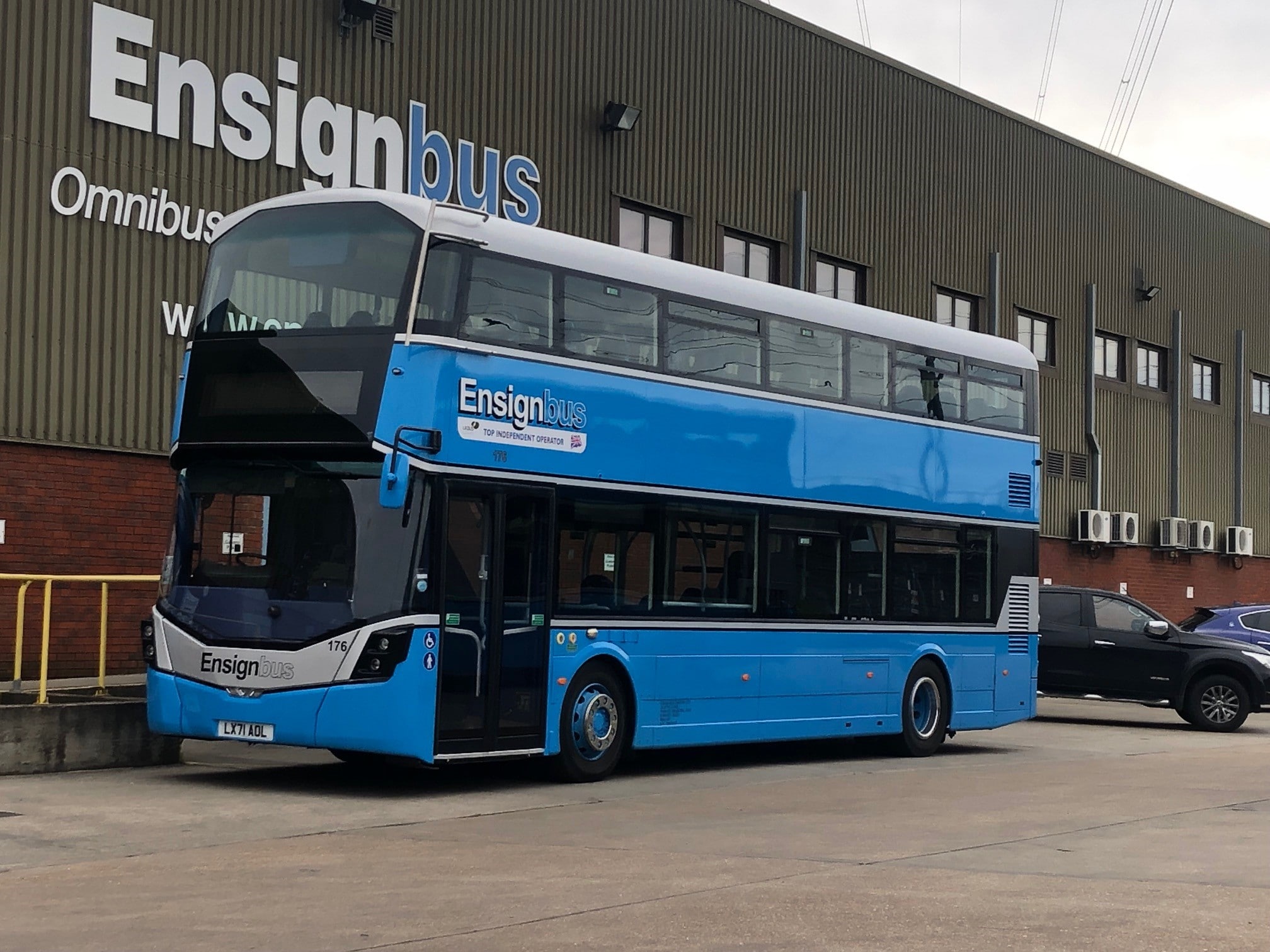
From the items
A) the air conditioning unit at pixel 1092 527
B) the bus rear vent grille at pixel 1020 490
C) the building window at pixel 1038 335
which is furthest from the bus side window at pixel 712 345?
the air conditioning unit at pixel 1092 527

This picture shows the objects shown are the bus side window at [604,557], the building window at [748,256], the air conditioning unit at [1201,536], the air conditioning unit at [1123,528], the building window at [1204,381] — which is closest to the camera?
the bus side window at [604,557]

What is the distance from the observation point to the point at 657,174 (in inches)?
1073

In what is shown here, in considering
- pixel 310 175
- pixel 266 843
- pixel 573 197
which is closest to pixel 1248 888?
pixel 266 843

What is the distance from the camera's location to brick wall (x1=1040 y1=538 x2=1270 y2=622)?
37.1 metres

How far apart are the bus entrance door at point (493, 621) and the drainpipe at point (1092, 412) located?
2629 cm

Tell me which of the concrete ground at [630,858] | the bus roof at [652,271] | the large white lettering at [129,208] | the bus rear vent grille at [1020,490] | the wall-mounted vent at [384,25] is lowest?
the concrete ground at [630,858]

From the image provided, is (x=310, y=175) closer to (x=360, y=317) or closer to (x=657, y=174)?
(x=657, y=174)

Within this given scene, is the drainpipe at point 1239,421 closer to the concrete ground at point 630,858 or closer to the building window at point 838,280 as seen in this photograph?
the building window at point 838,280

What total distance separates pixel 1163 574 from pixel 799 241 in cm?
1503

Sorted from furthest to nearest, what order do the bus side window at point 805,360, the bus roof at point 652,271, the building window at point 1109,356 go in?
1. the building window at point 1109,356
2. the bus side window at point 805,360
3. the bus roof at point 652,271

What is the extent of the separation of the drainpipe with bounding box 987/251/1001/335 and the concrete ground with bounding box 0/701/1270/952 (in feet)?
65.1

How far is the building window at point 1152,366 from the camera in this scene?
134ft

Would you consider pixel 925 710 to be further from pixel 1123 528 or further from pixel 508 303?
pixel 1123 528

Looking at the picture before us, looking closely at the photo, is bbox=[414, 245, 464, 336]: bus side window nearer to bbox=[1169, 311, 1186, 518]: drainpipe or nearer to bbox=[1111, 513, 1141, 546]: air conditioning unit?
bbox=[1111, 513, 1141, 546]: air conditioning unit
